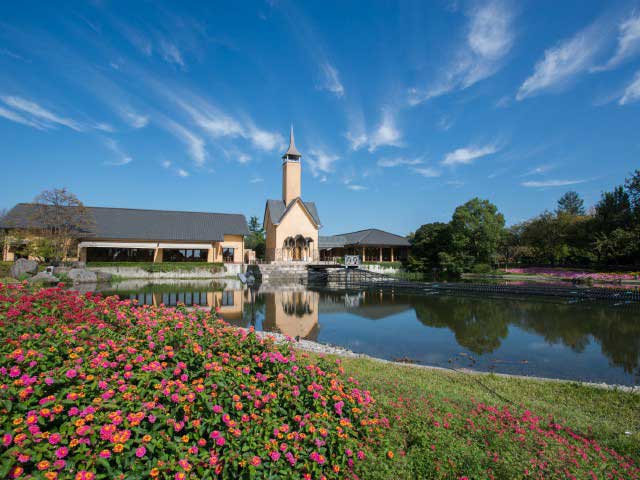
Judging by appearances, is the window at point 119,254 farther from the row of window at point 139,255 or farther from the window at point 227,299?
the window at point 227,299

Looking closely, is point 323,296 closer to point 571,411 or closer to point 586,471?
point 571,411

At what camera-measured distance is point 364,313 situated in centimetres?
1408

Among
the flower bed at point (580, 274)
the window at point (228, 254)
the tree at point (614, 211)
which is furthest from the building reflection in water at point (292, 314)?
the tree at point (614, 211)

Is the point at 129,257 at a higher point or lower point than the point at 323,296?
higher

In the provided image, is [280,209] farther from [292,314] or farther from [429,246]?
[292,314]

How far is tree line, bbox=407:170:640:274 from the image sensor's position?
1152 inches

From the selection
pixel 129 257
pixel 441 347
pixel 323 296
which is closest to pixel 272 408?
pixel 441 347

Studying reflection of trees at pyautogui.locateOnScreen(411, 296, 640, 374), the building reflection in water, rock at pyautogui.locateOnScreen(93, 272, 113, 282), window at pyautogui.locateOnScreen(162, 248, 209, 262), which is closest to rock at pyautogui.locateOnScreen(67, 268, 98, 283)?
rock at pyautogui.locateOnScreen(93, 272, 113, 282)

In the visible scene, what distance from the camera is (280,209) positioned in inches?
1328

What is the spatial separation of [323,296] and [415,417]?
623 inches

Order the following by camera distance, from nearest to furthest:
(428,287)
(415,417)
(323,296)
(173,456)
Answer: (173,456), (415,417), (323,296), (428,287)

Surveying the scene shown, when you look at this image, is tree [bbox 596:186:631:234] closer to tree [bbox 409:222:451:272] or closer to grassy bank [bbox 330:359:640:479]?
tree [bbox 409:222:451:272]

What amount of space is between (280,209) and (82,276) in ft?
56.4

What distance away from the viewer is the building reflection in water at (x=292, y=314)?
10.6 m
